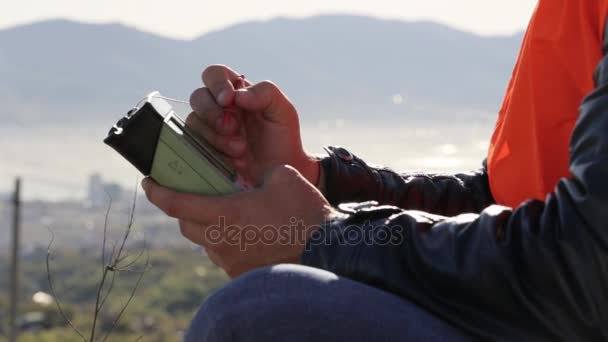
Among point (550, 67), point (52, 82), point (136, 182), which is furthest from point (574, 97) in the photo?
point (52, 82)

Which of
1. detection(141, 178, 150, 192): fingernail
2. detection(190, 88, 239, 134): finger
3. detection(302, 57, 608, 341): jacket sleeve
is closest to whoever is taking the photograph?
detection(302, 57, 608, 341): jacket sleeve

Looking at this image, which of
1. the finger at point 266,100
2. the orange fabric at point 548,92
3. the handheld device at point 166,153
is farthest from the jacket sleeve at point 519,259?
the finger at point 266,100

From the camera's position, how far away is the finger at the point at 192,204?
1861 mm

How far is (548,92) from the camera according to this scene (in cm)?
193

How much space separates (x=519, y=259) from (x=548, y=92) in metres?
0.59

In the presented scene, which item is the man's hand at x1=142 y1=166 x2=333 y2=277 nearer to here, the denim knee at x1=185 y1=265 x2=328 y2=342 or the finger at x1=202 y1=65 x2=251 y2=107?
the denim knee at x1=185 y1=265 x2=328 y2=342

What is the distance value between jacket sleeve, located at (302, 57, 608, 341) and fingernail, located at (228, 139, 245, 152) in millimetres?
727

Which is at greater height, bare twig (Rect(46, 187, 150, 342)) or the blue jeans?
the blue jeans

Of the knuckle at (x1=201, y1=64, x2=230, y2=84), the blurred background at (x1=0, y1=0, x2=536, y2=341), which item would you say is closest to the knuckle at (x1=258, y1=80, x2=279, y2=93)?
the knuckle at (x1=201, y1=64, x2=230, y2=84)

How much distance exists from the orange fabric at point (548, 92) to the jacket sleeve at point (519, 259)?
0.32 metres

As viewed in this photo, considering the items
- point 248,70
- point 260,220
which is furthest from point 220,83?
point 248,70

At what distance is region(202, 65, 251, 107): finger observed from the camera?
7.41ft

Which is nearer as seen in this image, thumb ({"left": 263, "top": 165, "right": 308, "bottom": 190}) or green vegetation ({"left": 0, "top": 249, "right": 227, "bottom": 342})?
thumb ({"left": 263, "top": 165, "right": 308, "bottom": 190})

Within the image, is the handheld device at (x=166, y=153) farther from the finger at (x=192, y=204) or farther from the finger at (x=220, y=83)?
the finger at (x=220, y=83)
